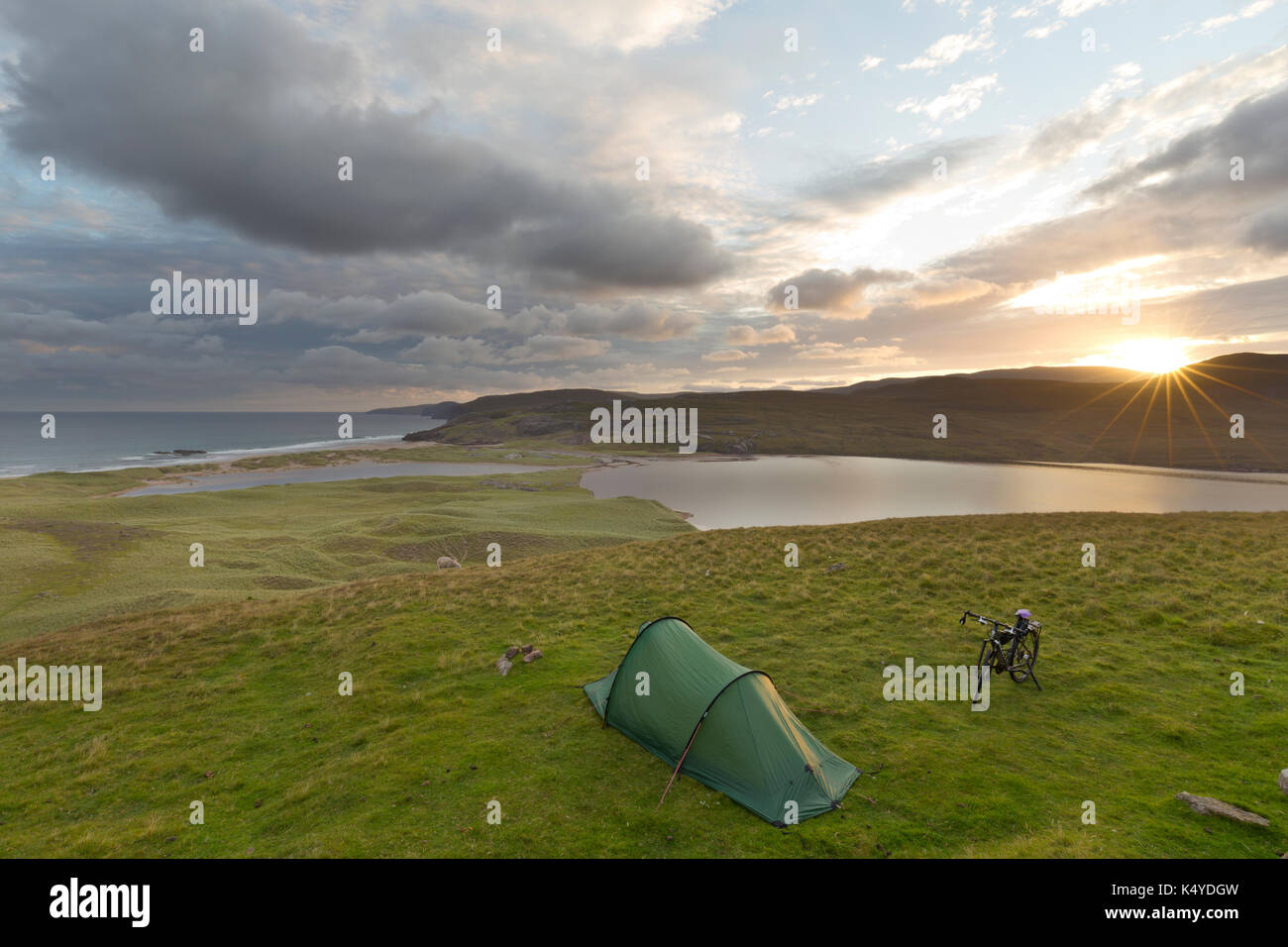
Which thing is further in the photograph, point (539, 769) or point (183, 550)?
point (183, 550)

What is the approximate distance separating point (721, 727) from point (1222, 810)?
8.60 meters

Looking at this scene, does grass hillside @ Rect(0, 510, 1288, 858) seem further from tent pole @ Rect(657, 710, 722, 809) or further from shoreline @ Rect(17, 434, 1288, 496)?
shoreline @ Rect(17, 434, 1288, 496)

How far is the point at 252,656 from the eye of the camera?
19.4 m

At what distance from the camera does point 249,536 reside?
164ft

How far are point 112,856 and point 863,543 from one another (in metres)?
32.1

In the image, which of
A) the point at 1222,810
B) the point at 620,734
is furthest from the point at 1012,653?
the point at 620,734

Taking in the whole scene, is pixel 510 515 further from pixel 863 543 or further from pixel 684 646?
pixel 684 646

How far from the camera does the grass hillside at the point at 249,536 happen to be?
1265 inches

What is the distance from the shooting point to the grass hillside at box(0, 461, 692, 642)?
32.1 metres

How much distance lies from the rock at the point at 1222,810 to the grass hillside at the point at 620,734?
0.20 meters

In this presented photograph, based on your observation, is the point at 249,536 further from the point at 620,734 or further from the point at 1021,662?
the point at 1021,662
